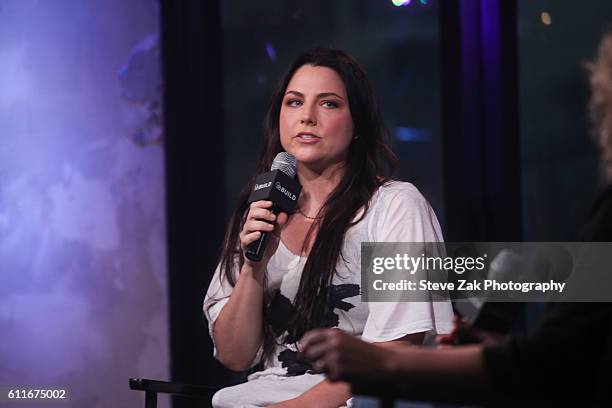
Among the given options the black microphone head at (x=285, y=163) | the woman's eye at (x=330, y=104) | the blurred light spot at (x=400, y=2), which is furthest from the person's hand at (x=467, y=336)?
the blurred light spot at (x=400, y=2)

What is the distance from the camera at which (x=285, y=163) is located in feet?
6.99

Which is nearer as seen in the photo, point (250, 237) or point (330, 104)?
point (250, 237)

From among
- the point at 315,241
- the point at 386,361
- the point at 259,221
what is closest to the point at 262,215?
the point at 259,221

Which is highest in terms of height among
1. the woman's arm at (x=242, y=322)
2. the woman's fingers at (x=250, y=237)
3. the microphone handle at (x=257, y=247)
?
the woman's fingers at (x=250, y=237)

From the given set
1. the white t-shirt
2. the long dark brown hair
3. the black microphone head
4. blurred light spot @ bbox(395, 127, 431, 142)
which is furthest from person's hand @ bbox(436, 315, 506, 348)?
blurred light spot @ bbox(395, 127, 431, 142)

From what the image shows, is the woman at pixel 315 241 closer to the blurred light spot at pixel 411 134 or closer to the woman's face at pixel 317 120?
the woman's face at pixel 317 120

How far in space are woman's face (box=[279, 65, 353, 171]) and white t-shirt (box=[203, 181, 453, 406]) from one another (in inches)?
6.6

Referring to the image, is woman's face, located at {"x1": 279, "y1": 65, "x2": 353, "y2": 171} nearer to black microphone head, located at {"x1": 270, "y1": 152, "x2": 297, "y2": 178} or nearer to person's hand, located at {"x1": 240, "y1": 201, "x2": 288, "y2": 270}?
black microphone head, located at {"x1": 270, "y1": 152, "x2": 297, "y2": 178}

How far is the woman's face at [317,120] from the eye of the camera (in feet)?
7.16

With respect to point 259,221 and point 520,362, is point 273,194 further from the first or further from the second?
point 520,362

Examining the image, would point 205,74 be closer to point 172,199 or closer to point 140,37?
point 140,37

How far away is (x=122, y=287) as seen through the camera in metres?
3.62

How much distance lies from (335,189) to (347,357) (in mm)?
1086

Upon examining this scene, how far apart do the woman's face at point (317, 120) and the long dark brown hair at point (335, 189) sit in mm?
32
